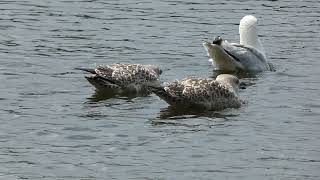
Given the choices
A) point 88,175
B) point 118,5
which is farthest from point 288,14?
point 88,175

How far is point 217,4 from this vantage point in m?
25.9

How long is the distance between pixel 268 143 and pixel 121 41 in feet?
26.4

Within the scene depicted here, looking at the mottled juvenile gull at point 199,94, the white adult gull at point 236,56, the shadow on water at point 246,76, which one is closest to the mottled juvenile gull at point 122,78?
the mottled juvenile gull at point 199,94

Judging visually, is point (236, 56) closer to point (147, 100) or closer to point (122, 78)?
point (122, 78)

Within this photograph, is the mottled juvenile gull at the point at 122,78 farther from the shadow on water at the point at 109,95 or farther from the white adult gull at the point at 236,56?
the white adult gull at the point at 236,56

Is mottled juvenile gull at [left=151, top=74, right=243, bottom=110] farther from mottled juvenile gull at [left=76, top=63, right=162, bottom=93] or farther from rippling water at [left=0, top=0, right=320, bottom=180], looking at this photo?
mottled juvenile gull at [left=76, top=63, right=162, bottom=93]

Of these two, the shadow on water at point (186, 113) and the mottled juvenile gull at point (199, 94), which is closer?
the shadow on water at point (186, 113)

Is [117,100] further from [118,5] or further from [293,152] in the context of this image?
[118,5]

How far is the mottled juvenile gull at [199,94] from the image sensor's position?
1602cm

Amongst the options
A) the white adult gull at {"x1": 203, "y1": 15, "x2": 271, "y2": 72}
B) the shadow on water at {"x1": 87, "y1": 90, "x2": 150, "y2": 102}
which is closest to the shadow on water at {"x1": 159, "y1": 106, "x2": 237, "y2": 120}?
the shadow on water at {"x1": 87, "y1": 90, "x2": 150, "y2": 102}

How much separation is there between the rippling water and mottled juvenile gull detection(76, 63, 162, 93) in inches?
10.7

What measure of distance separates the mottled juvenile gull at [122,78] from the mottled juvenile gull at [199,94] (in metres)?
1.02

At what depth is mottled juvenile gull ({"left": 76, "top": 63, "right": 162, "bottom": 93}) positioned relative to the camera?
56.3 ft

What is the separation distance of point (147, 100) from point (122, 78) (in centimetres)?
65
